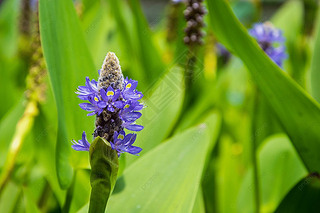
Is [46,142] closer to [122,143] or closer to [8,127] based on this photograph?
[8,127]

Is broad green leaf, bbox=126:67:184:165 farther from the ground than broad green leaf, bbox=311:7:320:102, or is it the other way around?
broad green leaf, bbox=126:67:184:165

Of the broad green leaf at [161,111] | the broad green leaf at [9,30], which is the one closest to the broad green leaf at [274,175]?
the broad green leaf at [161,111]

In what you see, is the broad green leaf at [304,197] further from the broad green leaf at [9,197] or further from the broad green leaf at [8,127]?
the broad green leaf at [8,127]

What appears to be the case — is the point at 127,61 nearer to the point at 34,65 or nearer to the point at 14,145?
the point at 34,65

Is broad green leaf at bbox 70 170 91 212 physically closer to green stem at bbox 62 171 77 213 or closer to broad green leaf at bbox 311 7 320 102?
green stem at bbox 62 171 77 213

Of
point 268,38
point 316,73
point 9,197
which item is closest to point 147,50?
point 268,38

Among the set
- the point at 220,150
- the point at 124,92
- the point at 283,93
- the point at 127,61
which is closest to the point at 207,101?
the point at 220,150

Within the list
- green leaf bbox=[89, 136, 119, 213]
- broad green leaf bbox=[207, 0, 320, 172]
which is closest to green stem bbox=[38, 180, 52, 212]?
green leaf bbox=[89, 136, 119, 213]
